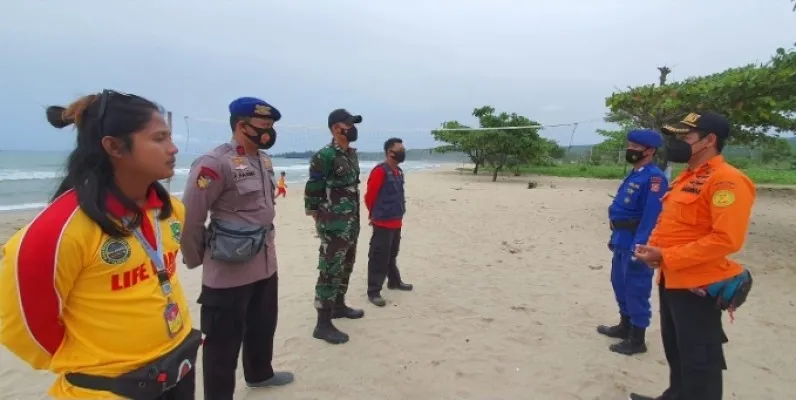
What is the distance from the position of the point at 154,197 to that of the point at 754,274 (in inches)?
275

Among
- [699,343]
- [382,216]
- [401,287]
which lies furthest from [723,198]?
[401,287]

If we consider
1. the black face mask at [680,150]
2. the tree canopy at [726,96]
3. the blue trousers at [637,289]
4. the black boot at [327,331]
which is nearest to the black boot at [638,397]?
the blue trousers at [637,289]

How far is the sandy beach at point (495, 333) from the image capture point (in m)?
2.99

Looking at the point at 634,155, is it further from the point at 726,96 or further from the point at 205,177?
the point at 726,96

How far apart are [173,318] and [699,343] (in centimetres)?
254

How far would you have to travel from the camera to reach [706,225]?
2355 mm

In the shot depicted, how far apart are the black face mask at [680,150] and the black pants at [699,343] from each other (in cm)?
76

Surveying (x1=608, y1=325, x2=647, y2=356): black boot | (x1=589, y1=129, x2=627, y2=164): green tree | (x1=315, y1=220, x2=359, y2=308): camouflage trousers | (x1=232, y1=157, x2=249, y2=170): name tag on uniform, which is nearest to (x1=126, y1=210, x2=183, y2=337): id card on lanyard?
(x1=232, y1=157, x2=249, y2=170): name tag on uniform

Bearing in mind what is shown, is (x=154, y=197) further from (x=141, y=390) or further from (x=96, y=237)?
(x=141, y=390)

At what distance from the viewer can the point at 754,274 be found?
5707mm

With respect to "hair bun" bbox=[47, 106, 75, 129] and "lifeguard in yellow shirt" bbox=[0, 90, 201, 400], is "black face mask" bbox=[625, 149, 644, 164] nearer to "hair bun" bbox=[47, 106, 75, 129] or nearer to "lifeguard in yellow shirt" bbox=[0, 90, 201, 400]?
"lifeguard in yellow shirt" bbox=[0, 90, 201, 400]

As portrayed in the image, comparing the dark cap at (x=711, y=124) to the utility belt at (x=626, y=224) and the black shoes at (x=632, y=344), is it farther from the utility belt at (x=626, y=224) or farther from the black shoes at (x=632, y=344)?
the black shoes at (x=632, y=344)

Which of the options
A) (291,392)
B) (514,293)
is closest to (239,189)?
(291,392)

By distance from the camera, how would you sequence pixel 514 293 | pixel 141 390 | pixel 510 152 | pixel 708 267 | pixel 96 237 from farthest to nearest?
pixel 510 152 < pixel 514 293 < pixel 708 267 < pixel 141 390 < pixel 96 237
